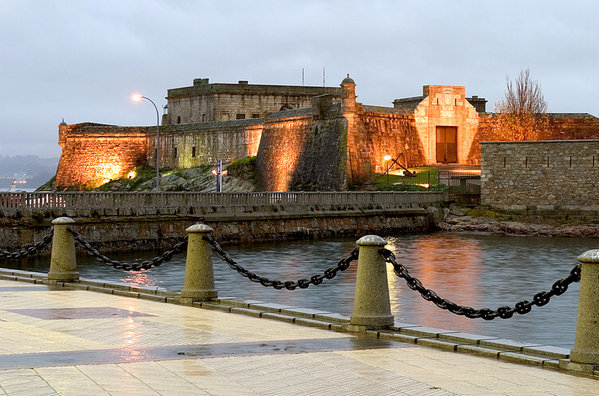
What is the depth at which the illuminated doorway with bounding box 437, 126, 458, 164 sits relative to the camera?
64.9 m

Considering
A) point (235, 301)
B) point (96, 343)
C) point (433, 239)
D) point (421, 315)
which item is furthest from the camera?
point (433, 239)

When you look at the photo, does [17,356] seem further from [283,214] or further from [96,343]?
[283,214]

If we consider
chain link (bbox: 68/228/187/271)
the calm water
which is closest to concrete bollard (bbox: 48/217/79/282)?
chain link (bbox: 68/228/187/271)

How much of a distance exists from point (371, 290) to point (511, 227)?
38.8m

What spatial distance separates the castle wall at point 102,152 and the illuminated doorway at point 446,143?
28.6m

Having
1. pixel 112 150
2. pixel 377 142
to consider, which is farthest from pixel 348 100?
pixel 112 150

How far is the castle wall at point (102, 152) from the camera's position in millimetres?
80875

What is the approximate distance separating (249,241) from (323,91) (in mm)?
45889

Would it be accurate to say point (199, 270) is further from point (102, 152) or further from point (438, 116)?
point (102, 152)

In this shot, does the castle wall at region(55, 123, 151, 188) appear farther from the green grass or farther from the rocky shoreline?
the rocky shoreline

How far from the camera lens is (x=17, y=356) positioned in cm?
927

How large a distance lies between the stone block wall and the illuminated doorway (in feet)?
40.8

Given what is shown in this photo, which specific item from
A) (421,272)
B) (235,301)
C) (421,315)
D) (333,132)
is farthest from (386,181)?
(235,301)

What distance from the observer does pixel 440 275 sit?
30.2 meters
